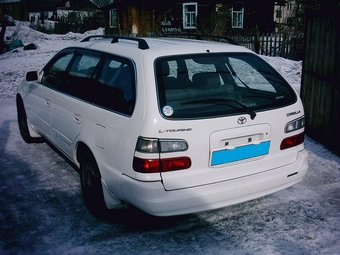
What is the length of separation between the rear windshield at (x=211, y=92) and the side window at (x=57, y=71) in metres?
1.51

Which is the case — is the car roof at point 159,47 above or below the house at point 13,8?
below

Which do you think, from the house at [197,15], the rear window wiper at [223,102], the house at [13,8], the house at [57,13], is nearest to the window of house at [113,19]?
the house at [57,13]

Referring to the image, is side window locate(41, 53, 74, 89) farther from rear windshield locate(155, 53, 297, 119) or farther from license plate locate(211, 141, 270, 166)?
license plate locate(211, 141, 270, 166)

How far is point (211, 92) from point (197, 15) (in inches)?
1042

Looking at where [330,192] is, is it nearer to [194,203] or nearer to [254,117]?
[254,117]

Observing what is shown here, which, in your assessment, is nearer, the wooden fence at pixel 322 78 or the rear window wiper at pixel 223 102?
the rear window wiper at pixel 223 102

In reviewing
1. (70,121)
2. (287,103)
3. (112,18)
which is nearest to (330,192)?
(287,103)

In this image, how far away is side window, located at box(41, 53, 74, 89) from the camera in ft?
15.3

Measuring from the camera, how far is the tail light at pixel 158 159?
296 centimetres

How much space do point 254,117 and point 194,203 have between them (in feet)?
2.82

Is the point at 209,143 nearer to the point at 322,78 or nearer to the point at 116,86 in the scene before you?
the point at 116,86

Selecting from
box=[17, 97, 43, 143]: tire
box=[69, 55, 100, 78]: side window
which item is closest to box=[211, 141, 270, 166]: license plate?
box=[69, 55, 100, 78]: side window

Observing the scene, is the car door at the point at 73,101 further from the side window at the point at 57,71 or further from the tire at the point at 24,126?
the tire at the point at 24,126

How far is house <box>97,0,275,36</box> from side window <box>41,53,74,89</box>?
2270cm
